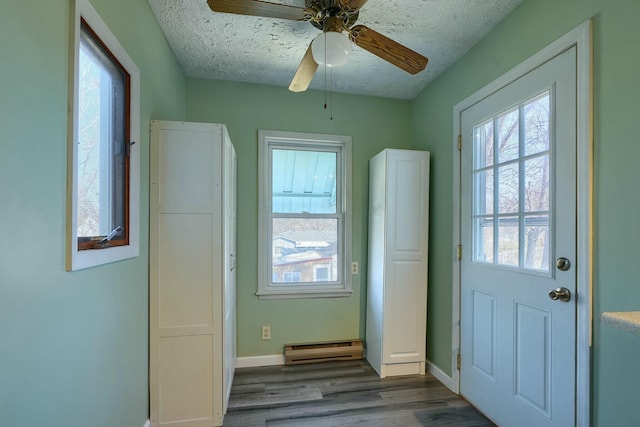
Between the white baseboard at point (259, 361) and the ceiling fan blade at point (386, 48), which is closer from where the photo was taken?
the ceiling fan blade at point (386, 48)

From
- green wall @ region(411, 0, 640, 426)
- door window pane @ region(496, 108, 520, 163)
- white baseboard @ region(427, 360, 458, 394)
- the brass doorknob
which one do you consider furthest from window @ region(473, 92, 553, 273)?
white baseboard @ region(427, 360, 458, 394)

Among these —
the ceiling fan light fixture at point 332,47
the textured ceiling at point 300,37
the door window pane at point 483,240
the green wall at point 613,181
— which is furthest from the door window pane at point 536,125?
the ceiling fan light fixture at point 332,47

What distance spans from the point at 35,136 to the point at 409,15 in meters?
1.98

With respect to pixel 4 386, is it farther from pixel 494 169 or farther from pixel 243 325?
pixel 494 169

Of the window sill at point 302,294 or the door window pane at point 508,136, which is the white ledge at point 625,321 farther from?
the window sill at point 302,294

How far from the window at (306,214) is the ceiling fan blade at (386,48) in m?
1.21

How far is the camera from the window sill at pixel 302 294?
2.72m

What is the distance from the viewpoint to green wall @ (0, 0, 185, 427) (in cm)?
76

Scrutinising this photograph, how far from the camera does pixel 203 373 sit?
184 centimetres

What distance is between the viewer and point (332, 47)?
4.83ft

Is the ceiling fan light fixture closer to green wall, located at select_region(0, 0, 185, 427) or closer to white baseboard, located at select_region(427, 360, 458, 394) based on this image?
green wall, located at select_region(0, 0, 185, 427)

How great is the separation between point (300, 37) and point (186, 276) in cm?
178

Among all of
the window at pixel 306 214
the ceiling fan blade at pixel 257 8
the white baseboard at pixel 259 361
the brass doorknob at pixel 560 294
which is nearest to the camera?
the ceiling fan blade at pixel 257 8

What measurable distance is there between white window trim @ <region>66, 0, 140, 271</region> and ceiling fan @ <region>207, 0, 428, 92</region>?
0.46 metres
